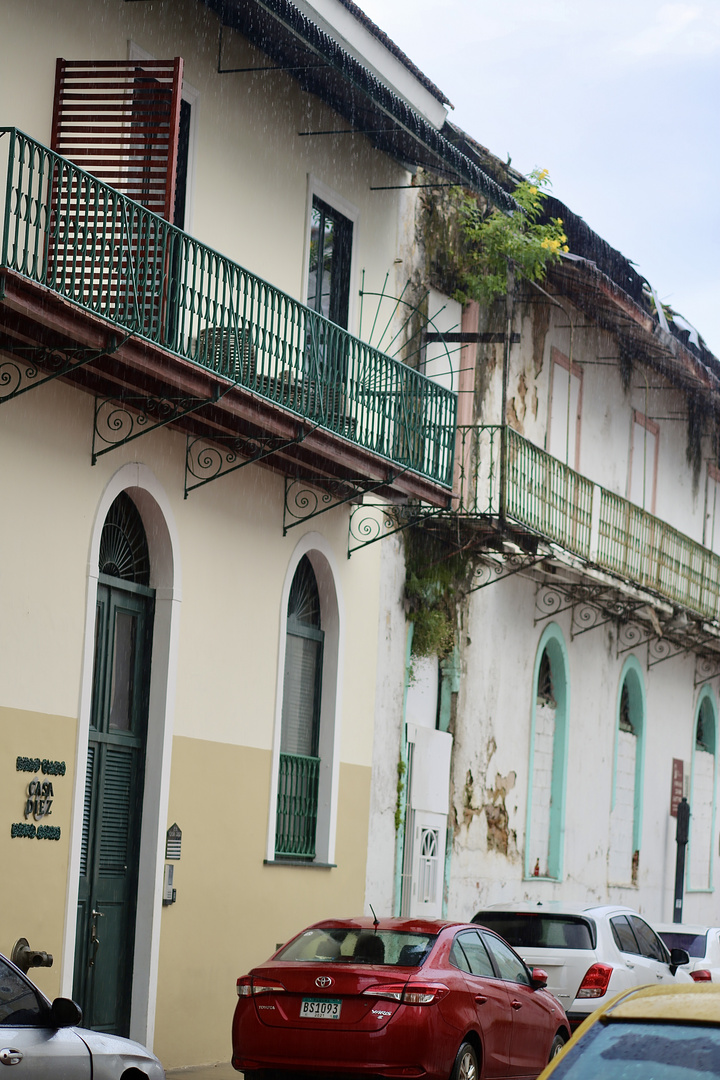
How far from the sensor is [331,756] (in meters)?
17.0

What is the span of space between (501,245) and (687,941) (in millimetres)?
8553

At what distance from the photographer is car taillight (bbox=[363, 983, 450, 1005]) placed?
10.7 metres

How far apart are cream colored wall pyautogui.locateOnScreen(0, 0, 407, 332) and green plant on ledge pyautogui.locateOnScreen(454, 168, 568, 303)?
1.82 m

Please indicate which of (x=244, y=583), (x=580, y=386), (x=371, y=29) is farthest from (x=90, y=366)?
(x=580, y=386)

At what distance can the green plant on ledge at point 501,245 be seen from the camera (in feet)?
66.0

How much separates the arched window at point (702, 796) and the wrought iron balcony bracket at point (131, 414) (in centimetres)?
1841

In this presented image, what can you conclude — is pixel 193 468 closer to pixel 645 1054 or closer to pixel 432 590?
pixel 432 590

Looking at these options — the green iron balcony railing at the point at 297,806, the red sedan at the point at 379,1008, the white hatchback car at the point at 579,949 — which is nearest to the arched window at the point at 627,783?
the green iron balcony railing at the point at 297,806

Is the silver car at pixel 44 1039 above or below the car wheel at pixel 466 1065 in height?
above

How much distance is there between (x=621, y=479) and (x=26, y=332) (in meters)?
16.3

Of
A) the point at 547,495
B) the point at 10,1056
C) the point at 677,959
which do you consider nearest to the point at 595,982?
the point at 677,959

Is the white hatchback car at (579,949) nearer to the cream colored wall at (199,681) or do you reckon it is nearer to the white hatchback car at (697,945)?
the white hatchback car at (697,945)

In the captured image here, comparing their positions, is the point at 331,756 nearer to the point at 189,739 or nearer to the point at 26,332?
the point at 189,739

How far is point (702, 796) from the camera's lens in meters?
30.5
